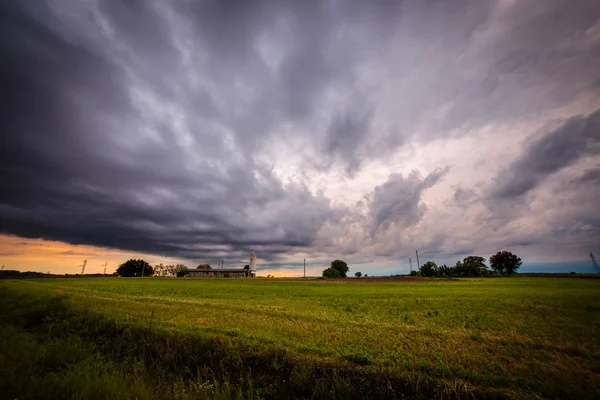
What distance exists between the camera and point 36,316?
17.2 metres

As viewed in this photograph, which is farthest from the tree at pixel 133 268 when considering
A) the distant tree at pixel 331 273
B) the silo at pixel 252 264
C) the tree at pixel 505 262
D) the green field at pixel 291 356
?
the tree at pixel 505 262

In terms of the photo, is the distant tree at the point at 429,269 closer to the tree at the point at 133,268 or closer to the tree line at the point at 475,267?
the tree line at the point at 475,267

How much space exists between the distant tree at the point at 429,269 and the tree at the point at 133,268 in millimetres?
179288

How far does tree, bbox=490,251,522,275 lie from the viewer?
457 ft

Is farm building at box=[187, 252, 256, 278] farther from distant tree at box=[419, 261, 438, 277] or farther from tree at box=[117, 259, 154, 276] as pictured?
distant tree at box=[419, 261, 438, 277]

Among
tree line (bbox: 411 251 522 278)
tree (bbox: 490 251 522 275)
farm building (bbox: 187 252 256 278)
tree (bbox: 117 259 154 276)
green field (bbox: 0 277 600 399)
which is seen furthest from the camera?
farm building (bbox: 187 252 256 278)

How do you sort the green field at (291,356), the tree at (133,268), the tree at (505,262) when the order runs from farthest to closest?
the tree at (133,268) → the tree at (505,262) → the green field at (291,356)

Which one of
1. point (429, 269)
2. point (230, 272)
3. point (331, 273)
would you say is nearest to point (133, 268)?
point (230, 272)

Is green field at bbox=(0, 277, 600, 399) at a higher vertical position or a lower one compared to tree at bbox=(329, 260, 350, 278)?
lower

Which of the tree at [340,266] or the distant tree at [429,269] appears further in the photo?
the tree at [340,266]

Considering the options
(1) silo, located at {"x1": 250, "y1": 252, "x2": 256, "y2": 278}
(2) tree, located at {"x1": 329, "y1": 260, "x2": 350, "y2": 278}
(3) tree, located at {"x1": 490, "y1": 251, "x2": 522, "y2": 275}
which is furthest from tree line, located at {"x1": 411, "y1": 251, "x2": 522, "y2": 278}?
(1) silo, located at {"x1": 250, "y1": 252, "x2": 256, "y2": 278}

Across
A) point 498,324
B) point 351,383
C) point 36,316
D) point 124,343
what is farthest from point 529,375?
point 36,316

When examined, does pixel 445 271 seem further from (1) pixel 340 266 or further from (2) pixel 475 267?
(1) pixel 340 266

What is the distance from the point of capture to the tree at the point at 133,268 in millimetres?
161750
